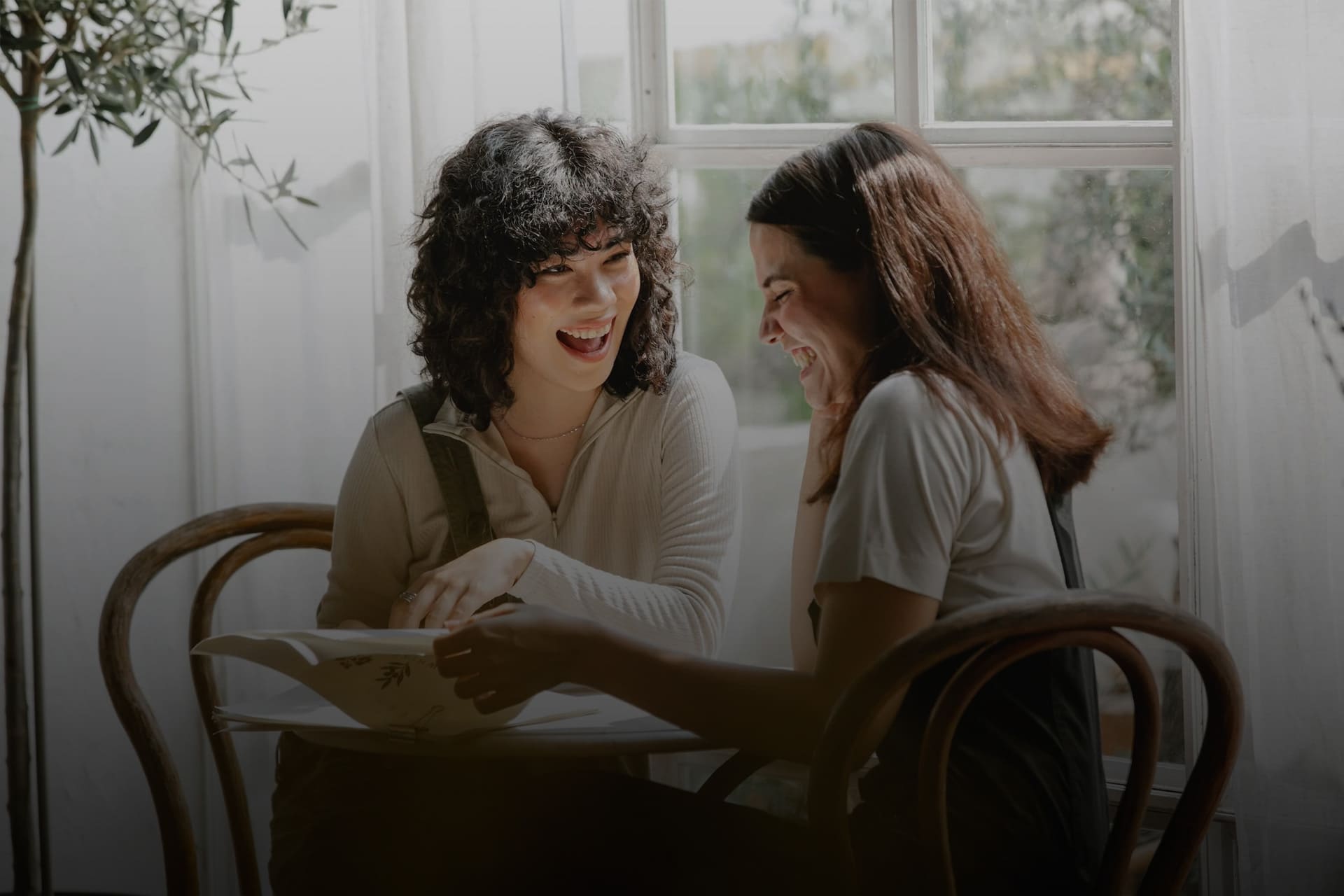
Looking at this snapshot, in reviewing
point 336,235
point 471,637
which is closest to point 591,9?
point 336,235

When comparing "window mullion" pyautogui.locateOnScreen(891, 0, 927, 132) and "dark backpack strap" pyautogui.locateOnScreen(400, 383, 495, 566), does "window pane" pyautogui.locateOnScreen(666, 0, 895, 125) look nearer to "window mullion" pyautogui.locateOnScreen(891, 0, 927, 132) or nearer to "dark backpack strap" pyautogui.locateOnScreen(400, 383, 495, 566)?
"window mullion" pyautogui.locateOnScreen(891, 0, 927, 132)

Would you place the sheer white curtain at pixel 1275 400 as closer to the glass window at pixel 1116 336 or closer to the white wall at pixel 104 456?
the glass window at pixel 1116 336

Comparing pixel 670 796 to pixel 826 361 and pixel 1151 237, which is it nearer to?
pixel 826 361

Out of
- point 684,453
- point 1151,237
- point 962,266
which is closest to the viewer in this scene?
point 962,266

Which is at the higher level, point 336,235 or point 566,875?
point 336,235

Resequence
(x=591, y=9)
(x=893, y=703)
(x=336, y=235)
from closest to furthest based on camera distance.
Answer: (x=893, y=703) < (x=591, y=9) < (x=336, y=235)

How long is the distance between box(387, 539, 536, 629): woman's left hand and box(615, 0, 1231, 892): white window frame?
64 centimetres

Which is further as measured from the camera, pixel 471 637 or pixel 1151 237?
pixel 1151 237

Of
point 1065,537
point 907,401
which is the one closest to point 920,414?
point 907,401

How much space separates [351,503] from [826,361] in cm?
63

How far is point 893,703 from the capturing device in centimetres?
117

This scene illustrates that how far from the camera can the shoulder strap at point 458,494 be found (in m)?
1.56

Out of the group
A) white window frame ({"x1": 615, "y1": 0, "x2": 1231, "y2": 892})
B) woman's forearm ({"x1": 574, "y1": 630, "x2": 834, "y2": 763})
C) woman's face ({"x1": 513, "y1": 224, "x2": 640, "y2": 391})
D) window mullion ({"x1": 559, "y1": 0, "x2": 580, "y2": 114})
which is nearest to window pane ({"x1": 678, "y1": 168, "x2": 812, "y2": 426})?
white window frame ({"x1": 615, "y1": 0, "x2": 1231, "y2": 892})

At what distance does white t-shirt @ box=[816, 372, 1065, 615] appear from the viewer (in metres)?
1.11
